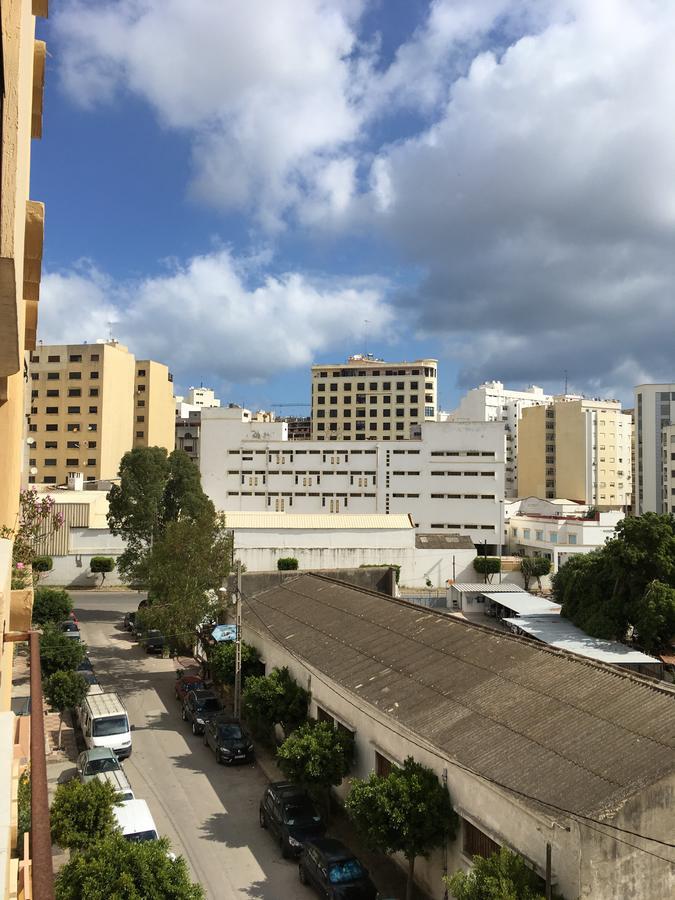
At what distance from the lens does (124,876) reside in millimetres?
9875

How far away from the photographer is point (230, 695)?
84.1ft

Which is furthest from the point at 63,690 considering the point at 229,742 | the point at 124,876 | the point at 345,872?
the point at 124,876

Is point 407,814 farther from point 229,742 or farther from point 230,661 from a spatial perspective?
point 230,661

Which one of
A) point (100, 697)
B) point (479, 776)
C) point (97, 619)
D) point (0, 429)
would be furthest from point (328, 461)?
point (0, 429)

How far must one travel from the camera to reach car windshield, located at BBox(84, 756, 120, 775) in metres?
17.3

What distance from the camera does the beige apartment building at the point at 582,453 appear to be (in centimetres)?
8888

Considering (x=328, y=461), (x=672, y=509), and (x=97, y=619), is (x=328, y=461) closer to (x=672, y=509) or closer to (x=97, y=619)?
(x=97, y=619)

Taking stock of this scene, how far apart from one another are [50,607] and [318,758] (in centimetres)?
1659

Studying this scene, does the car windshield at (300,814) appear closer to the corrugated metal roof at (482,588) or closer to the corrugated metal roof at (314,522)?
the corrugated metal roof at (482,588)

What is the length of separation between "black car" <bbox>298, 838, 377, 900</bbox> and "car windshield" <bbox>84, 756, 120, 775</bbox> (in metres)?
6.01

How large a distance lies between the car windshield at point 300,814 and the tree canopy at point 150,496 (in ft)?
72.7

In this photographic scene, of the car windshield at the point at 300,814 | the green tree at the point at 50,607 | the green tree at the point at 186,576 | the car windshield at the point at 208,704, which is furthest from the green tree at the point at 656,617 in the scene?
the green tree at the point at 50,607

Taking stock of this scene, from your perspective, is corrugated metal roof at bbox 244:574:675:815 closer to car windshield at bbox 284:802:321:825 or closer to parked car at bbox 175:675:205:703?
car windshield at bbox 284:802:321:825

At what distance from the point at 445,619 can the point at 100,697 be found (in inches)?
435
